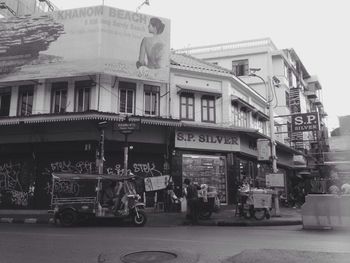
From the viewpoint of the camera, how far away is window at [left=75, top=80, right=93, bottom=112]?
66.4ft

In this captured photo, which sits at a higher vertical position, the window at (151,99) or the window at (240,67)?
the window at (240,67)

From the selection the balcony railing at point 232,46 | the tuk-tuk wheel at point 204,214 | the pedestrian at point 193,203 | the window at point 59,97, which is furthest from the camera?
the balcony railing at point 232,46

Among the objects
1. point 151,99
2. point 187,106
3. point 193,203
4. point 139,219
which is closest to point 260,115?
point 187,106

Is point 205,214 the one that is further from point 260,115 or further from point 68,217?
point 260,115

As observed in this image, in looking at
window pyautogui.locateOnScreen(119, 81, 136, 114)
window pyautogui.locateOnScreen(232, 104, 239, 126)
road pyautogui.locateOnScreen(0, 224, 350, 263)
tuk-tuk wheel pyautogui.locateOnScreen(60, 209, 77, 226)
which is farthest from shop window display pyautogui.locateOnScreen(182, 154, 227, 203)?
road pyautogui.locateOnScreen(0, 224, 350, 263)

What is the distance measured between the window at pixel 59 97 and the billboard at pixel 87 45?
3.66 feet

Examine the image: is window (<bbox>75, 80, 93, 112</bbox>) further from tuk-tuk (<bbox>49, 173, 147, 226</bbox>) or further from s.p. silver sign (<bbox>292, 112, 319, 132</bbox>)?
s.p. silver sign (<bbox>292, 112, 319, 132</bbox>)

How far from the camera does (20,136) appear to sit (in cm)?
2095

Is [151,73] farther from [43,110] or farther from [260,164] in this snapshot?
[260,164]

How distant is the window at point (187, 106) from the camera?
21.6m

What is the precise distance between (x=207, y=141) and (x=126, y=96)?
201 inches

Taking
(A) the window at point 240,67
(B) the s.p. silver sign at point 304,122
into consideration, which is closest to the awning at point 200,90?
(B) the s.p. silver sign at point 304,122

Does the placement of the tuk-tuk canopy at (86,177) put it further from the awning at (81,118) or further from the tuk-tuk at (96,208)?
the awning at (81,118)

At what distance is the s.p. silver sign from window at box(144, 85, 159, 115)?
32.2 ft
